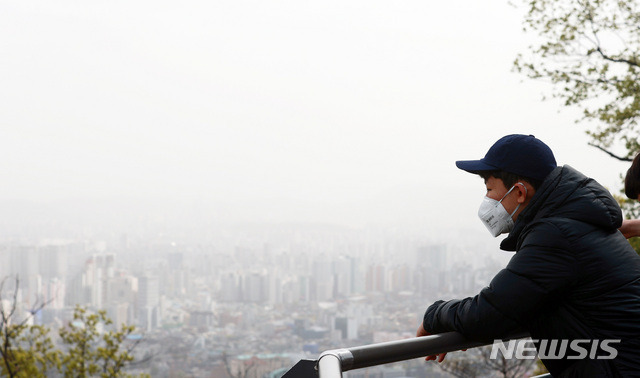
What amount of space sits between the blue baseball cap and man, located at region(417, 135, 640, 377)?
0.09 meters

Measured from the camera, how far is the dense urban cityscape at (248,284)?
156 feet

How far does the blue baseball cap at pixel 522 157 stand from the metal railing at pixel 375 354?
580mm

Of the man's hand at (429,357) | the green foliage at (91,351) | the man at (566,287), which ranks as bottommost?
the green foliage at (91,351)

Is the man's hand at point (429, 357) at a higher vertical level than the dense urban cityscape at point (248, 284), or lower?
higher

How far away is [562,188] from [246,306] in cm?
6717

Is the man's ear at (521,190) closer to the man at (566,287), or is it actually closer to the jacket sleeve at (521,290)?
the man at (566,287)

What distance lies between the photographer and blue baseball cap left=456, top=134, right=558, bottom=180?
2.40 metres

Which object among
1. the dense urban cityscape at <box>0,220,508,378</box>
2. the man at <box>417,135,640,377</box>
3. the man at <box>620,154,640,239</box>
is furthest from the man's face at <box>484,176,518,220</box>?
the dense urban cityscape at <box>0,220,508,378</box>

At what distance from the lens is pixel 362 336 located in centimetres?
4706

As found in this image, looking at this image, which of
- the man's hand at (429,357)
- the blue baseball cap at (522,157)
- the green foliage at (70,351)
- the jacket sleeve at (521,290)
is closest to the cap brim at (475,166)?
the blue baseball cap at (522,157)

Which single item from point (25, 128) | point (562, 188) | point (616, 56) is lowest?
point (562, 188)

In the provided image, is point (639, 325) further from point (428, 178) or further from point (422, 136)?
point (422, 136)

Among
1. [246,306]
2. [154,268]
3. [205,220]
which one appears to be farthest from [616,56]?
[205,220]

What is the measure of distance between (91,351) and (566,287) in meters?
11.7
